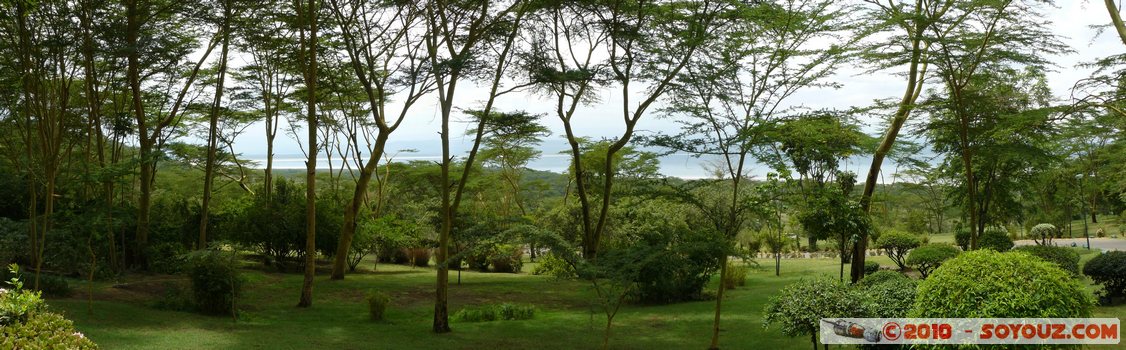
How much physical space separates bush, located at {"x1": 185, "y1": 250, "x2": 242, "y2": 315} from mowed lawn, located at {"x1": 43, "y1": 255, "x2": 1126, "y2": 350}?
0.28 metres

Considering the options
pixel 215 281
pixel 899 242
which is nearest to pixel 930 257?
pixel 899 242

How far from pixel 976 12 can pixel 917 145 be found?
437 cm

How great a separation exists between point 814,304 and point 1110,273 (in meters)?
6.29

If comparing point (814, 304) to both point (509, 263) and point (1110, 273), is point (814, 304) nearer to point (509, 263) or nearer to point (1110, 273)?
point (1110, 273)

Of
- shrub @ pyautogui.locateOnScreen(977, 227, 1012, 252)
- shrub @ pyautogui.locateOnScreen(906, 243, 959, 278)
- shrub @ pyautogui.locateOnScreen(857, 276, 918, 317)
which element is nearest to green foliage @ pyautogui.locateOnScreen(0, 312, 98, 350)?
shrub @ pyautogui.locateOnScreen(857, 276, 918, 317)

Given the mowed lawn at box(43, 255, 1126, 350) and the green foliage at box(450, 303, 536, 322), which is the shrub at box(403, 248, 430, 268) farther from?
the green foliage at box(450, 303, 536, 322)

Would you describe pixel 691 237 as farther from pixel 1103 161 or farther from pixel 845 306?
pixel 1103 161

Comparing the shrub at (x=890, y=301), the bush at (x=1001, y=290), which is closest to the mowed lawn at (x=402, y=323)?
the shrub at (x=890, y=301)

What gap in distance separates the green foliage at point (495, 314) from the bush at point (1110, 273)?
873 centimetres

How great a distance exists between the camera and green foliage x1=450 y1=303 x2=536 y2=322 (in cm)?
1261

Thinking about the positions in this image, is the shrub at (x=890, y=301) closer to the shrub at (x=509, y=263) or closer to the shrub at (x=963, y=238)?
the shrub at (x=963, y=238)

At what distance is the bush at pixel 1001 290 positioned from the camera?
5660mm

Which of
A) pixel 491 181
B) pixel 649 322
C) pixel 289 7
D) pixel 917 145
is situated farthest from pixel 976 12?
pixel 491 181

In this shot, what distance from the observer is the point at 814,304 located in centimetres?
715
